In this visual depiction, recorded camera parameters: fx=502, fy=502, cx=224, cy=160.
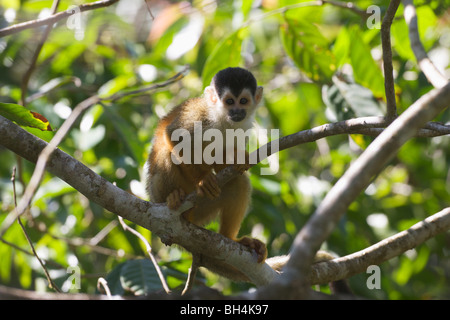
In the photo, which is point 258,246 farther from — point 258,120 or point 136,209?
point 258,120

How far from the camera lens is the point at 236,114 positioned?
3977 mm

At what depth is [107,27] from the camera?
693 cm

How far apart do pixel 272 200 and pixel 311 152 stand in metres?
2.23

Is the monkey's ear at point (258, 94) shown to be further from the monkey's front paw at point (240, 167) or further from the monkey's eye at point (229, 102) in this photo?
the monkey's front paw at point (240, 167)

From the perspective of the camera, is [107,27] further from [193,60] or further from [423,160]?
[423,160]

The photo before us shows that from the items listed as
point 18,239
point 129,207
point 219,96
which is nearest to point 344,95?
point 219,96

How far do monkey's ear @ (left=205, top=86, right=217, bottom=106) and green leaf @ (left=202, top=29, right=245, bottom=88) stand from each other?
107mm

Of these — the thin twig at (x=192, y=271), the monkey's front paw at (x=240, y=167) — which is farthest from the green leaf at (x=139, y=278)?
the monkey's front paw at (x=240, y=167)

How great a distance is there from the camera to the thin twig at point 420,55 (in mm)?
2854

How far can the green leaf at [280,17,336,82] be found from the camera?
4152mm

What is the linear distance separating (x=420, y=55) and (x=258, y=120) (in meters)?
2.68

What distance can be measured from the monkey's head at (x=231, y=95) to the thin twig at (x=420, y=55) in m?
1.33

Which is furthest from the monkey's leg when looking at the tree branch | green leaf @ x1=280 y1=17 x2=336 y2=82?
green leaf @ x1=280 y1=17 x2=336 y2=82

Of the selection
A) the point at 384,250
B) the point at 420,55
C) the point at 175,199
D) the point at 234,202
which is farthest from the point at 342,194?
the point at 234,202
